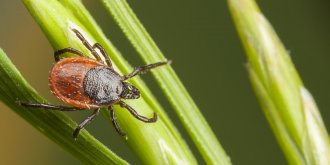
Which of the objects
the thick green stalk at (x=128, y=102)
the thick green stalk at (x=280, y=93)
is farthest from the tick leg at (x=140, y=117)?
the thick green stalk at (x=280, y=93)

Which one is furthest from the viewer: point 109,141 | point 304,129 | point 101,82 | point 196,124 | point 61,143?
point 109,141

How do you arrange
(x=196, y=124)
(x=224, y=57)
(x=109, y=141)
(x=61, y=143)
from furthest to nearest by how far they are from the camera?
1. (x=224, y=57)
2. (x=109, y=141)
3. (x=196, y=124)
4. (x=61, y=143)

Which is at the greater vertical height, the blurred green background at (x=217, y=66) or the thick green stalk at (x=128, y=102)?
the thick green stalk at (x=128, y=102)

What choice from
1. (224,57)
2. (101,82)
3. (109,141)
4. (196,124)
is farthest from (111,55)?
(224,57)

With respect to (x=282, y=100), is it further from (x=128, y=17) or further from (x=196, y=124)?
(x=128, y=17)

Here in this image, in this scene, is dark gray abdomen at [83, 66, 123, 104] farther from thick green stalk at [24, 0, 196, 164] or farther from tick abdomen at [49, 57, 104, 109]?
thick green stalk at [24, 0, 196, 164]

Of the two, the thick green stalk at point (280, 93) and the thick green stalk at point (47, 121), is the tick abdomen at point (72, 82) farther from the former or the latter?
the thick green stalk at point (47, 121)

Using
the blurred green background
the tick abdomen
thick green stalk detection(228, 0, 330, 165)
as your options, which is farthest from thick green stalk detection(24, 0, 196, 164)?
the blurred green background

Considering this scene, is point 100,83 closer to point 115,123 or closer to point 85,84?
point 85,84
